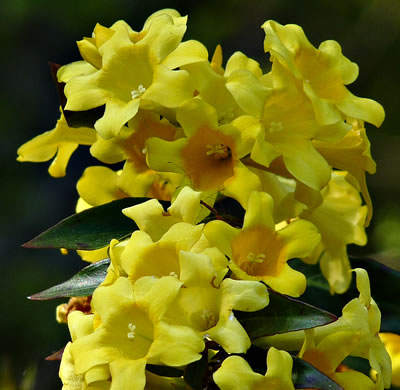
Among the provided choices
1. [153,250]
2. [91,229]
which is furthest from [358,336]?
[91,229]

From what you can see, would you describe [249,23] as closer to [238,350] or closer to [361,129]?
[361,129]

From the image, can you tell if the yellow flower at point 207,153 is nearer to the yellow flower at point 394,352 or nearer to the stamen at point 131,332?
the stamen at point 131,332

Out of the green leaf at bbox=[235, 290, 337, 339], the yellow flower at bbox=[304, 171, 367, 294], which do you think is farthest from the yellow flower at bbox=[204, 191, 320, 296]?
the yellow flower at bbox=[304, 171, 367, 294]

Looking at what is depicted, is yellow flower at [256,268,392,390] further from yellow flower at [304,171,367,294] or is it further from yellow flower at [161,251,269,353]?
yellow flower at [304,171,367,294]

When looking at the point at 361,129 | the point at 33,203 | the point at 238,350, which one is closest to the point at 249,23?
the point at 33,203

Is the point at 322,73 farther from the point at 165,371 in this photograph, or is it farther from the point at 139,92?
the point at 165,371

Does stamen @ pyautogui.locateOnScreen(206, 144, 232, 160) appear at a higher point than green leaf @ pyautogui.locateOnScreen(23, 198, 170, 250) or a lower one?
higher
